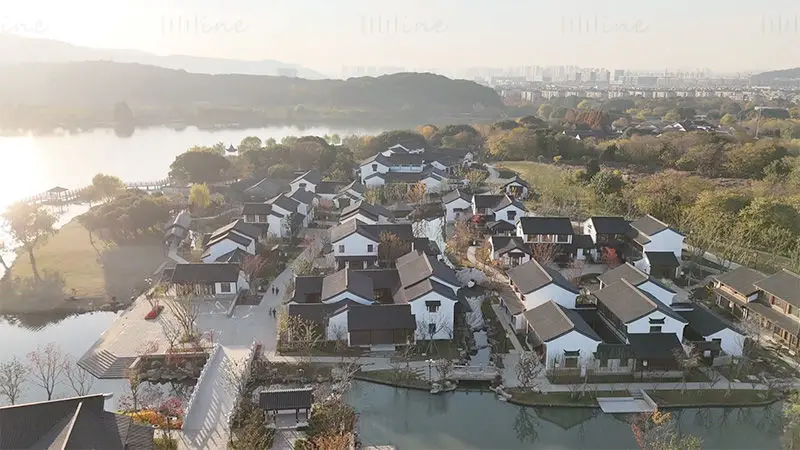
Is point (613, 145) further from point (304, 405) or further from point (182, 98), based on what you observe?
point (182, 98)

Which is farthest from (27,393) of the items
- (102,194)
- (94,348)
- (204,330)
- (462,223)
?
(102,194)

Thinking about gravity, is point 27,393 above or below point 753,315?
below

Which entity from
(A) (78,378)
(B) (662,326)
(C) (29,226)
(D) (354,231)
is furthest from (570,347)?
(C) (29,226)

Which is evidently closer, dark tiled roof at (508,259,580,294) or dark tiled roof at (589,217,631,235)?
dark tiled roof at (508,259,580,294)

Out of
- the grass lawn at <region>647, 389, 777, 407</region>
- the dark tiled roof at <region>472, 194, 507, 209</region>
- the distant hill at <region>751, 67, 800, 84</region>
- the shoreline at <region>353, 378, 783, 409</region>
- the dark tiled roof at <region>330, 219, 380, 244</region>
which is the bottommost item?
the shoreline at <region>353, 378, 783, 409</region>

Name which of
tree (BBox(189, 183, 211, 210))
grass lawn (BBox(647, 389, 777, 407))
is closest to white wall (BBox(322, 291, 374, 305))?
grass lawn (BBox(647, 389, 777, 407))

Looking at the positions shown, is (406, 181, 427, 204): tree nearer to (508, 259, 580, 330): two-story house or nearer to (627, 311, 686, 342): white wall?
(508, 259, 580, 330): two-story house
